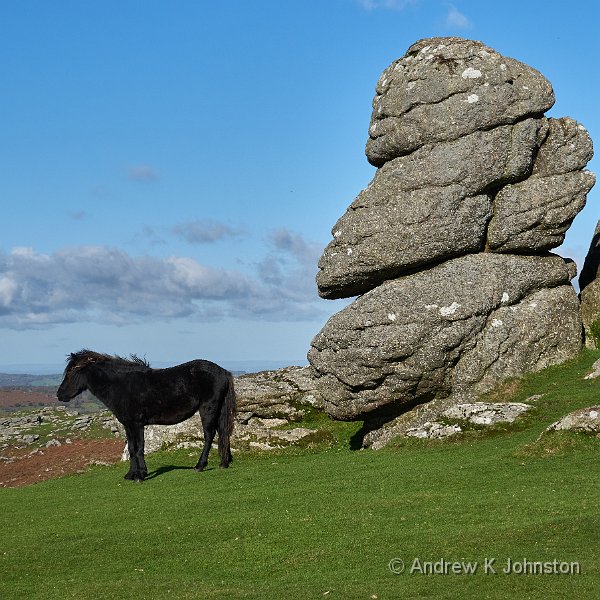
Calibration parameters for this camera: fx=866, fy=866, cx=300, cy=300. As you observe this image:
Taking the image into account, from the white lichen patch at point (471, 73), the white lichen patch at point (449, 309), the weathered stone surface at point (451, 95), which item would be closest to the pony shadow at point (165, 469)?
the white lichen patch at point (449, 309)

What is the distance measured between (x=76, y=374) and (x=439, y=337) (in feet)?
43.9

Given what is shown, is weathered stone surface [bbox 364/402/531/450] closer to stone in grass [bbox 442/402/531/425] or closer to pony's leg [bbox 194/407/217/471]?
stone in grass [bbox 442/402/531/425]

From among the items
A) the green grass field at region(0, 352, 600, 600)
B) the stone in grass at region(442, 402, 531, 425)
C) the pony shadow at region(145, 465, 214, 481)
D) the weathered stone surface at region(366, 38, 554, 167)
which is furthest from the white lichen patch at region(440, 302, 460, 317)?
the pony shadow at region(145, 465, 214, 481)

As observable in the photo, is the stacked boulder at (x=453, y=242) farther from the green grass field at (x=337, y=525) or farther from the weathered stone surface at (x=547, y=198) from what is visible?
the green grass field at (x=337, y=525)

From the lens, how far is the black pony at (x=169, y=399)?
3050 cm

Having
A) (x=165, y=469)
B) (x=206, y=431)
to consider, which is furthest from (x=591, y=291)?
(x=165, y=469)

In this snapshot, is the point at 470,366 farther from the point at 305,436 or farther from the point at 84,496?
the point at 84,496

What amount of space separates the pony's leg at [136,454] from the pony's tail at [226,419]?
277 cm

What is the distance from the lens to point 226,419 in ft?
101

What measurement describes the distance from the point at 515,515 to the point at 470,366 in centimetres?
1366

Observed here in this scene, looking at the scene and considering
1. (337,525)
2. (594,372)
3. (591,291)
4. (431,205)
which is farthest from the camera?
(591,291)

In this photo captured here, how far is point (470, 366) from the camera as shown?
32.5 m

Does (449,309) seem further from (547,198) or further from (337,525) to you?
(337,525)

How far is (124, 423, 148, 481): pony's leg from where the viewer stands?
30.2 m
